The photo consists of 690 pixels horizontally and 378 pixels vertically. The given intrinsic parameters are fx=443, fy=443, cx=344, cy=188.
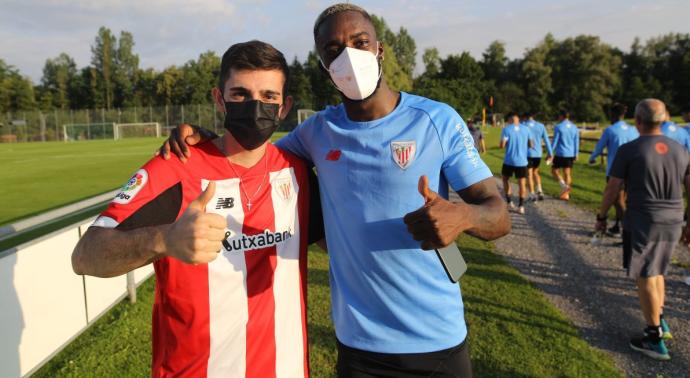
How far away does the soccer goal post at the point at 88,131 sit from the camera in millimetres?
55562

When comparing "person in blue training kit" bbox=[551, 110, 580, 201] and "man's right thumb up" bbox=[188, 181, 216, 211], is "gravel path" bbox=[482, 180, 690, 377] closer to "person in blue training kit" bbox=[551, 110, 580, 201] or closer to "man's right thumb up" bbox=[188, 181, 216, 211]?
"person in blue training kit" bbox=[551, 110, 580, 201]

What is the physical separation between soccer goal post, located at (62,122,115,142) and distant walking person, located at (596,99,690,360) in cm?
6158

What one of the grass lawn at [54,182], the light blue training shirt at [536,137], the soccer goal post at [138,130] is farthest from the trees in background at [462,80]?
the light blue training shirt at [536,137]

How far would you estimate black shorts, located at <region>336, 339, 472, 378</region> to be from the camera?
2.07 meters

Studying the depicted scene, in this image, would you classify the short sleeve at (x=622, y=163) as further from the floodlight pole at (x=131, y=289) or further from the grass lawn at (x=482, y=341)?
the floodlight pole at (x=131, y=289)

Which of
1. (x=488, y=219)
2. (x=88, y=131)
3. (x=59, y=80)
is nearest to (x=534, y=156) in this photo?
(x=488, y=219)

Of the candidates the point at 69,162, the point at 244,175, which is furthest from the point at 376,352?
the point at 69,162

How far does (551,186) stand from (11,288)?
14070 millimetres

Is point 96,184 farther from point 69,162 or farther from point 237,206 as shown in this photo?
point 237,206

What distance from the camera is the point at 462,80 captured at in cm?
7081

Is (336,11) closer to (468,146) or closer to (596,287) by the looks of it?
(468,146)

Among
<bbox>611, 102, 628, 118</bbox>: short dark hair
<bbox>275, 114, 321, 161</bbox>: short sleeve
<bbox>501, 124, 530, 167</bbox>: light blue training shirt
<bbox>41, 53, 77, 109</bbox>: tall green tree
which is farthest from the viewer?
<bbox>41, 53, 77, 109</bbox>: tall green tree

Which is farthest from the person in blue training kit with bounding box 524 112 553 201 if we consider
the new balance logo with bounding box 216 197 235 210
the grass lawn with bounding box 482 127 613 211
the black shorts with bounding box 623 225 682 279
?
the new balance logo with bounding box 216 197 235 210

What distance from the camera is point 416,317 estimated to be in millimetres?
2057
